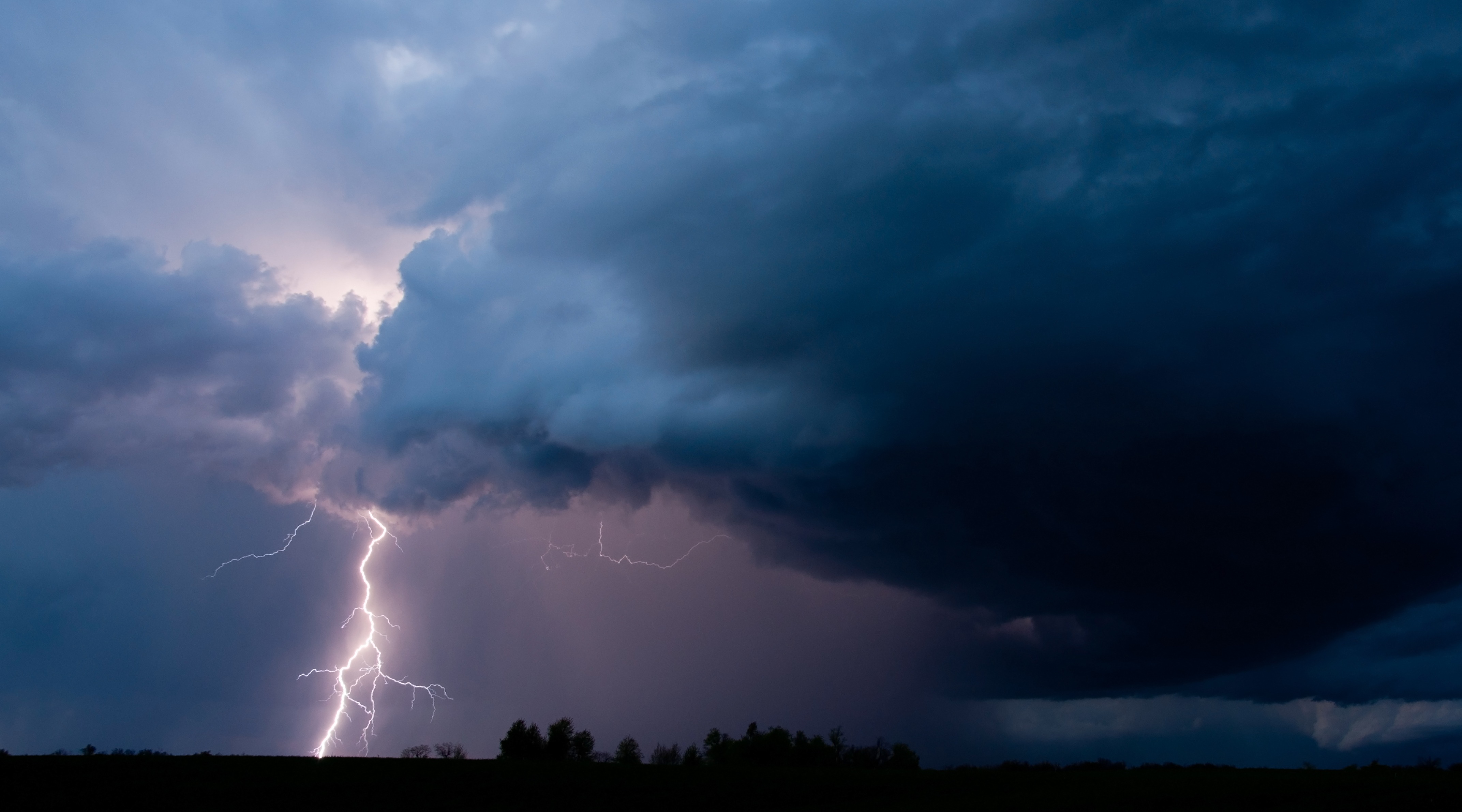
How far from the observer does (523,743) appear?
11231cm

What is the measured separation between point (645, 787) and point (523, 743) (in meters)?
65.0

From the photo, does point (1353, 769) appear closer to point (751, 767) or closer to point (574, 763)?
point (751, 767)

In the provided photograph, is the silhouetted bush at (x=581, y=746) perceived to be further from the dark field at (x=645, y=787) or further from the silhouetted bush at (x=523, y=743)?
the dark field at (x=645, y=787)

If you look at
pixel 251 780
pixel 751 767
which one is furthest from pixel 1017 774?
pixel 251 780

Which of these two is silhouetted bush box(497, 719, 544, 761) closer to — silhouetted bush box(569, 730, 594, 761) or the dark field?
silhouetted bush box(569, 730, 594, 761)

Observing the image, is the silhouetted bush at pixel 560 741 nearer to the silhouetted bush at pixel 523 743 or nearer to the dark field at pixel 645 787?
the silhouetted bush at pixel 523 743

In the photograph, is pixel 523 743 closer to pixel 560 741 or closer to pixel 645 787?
pixel 560 741

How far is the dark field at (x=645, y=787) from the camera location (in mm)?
45938

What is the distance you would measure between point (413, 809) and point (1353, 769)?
69257mm

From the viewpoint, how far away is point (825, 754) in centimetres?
11525

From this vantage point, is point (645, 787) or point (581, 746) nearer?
point (645, 787)

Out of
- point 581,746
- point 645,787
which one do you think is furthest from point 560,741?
point 645,787

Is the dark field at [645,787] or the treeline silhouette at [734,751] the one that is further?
the treeline silhouette at [734,751]

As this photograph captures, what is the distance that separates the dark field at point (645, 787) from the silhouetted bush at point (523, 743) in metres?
50.3
